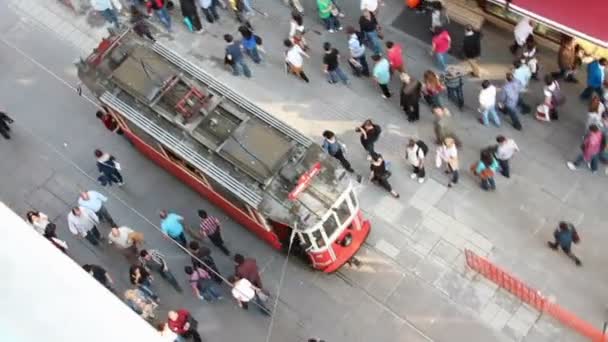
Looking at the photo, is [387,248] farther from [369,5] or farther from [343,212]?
[369,5]

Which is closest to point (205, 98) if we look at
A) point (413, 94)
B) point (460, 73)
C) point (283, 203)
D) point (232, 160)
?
point (232, 160)

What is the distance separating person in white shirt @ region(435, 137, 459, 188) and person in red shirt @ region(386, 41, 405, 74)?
2643 mm

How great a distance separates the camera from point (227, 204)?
18.5 m

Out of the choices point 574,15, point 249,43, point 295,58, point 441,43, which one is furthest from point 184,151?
point 574,15

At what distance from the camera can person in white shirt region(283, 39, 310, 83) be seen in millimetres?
20375

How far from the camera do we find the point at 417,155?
18.4m

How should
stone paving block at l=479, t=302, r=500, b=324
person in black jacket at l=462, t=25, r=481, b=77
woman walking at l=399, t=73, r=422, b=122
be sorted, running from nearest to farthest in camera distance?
stone paving block at l=479, t=302, r=500, b=324 → woman walking at l=399, t=73, r=422, b=122 → person in black jacket at l=462, t=25, r=481, b=77

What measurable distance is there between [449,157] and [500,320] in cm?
356

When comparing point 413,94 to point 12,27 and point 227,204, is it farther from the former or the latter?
point 12,27

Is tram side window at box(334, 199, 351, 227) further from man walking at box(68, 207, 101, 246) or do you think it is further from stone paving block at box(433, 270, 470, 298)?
man walking at box(68, 207, 101, 246)

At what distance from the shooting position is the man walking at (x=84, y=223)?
18.0 metres

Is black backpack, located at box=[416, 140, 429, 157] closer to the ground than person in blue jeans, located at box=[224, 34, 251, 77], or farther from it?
closer to the ground

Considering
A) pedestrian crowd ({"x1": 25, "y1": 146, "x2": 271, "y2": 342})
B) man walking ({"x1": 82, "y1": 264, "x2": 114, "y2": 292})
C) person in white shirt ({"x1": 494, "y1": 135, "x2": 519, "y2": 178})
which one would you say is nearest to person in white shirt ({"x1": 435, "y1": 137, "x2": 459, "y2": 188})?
person in white shirt ({"x1": 494, "y1": 135, "x2": 519, "y2": 178})

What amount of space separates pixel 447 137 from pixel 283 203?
4429 millimetres
